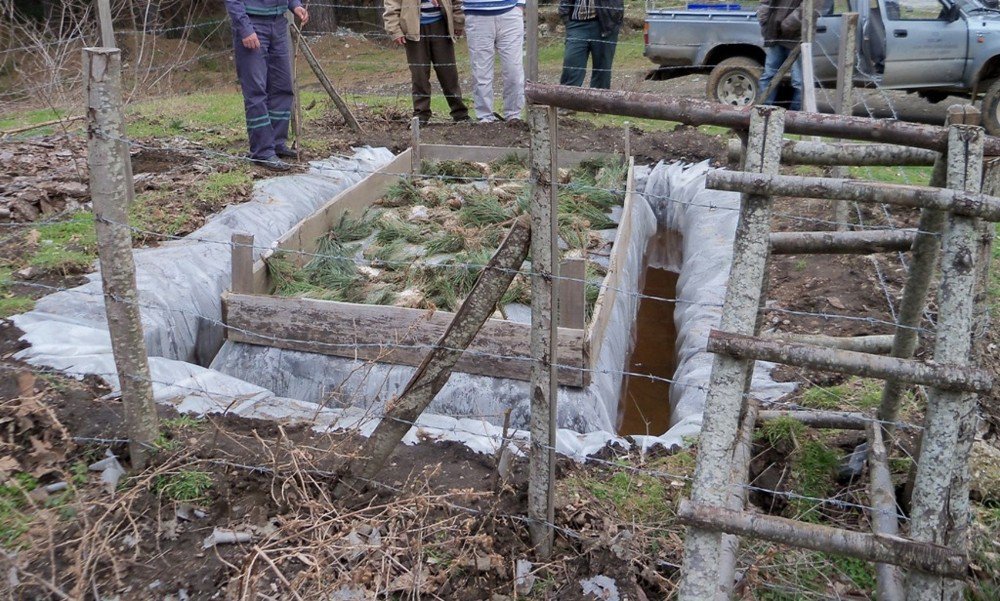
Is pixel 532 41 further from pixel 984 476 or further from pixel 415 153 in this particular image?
pixel 984 476

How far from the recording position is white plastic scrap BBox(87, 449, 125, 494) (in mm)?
3072

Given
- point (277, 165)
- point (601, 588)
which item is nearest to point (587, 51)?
point (277, 165)

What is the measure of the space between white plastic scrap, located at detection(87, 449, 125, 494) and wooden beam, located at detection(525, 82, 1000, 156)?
204 centimetres

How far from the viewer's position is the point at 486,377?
4.38 meters

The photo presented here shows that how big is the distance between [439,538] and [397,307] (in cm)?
188

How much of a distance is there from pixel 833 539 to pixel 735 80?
878cm

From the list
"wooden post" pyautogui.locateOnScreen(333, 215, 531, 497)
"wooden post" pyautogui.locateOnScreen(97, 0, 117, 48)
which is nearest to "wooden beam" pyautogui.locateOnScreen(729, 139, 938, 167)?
"wooden post" pyautogui.locateOnScreen(333, 215, 531, 497)

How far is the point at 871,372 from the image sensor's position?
207cm

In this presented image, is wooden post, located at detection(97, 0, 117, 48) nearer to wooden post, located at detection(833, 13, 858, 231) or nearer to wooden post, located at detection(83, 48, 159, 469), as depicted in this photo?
wooden post, located at detection(83, 48, 159, 469)

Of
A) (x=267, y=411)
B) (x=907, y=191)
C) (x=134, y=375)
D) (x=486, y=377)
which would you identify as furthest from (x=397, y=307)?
(x=907, y=191)

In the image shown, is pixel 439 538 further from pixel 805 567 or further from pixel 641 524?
pixel 805 567

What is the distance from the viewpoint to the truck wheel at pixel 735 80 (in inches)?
391

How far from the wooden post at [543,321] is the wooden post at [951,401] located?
3.38 feet

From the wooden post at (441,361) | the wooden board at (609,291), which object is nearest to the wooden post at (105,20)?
the wooden board at (609,291)
